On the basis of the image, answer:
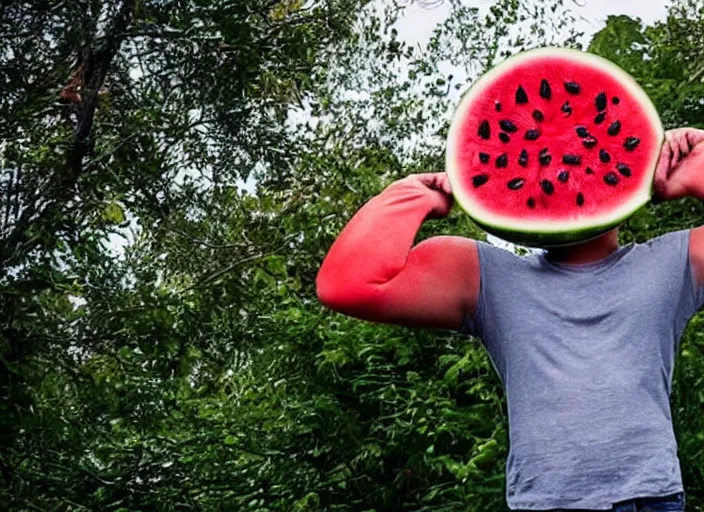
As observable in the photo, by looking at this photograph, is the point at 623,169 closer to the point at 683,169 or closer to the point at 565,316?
the point at 683,169

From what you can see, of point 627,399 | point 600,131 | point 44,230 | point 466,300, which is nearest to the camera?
point 627,399

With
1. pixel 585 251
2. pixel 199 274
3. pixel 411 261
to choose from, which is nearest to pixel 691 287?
pixel 585 251

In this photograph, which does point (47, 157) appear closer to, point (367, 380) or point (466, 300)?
point (367, 380)

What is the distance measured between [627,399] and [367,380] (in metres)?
3.50

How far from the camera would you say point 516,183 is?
1.50 metres

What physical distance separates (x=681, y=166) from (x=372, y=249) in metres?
0.43

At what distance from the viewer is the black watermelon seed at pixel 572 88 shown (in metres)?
1.54

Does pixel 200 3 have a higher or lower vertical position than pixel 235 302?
higher

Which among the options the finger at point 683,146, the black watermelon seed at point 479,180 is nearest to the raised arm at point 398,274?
the black watermelon seed at point 479,180

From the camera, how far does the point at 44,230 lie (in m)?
4.52

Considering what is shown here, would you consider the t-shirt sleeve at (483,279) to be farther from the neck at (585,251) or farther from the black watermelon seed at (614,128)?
the black watermelon seed at (614,128)

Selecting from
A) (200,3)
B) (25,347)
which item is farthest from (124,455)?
(200,3)

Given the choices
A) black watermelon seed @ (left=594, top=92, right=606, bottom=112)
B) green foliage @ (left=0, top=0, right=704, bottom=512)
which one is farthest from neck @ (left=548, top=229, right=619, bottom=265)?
green foliage @ (left=0, top=0, right=704, bottom=512)

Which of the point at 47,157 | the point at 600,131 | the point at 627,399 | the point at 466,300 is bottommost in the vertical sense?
the point at 627,399
